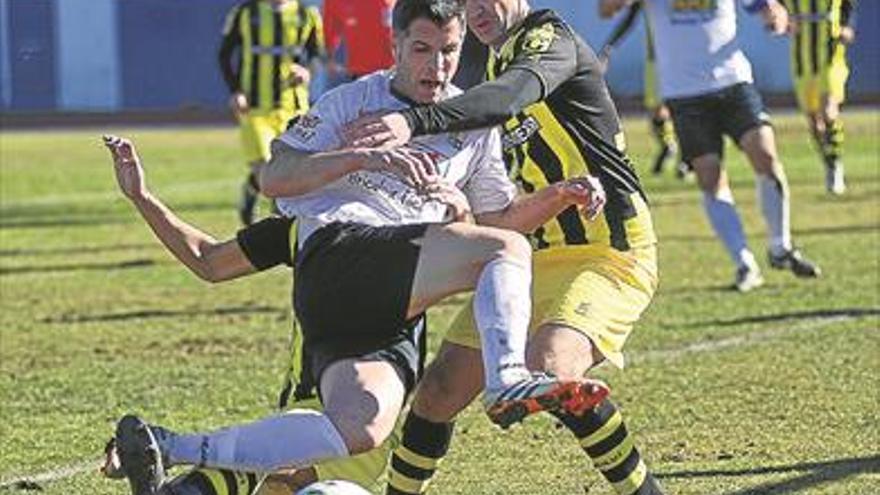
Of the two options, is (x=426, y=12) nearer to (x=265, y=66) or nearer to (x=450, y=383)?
(x=450, y=383)

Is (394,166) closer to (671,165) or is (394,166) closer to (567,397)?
(567,397)

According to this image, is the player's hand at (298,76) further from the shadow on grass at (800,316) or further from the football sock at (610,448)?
the football sock at (610,448)

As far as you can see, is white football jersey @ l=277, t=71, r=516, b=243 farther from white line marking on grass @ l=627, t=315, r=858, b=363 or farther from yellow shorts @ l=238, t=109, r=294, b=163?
yellow shorts @ l=238, t=109, r=294, b=163

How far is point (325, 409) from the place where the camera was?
663 cm

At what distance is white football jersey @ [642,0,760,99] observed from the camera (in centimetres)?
1466

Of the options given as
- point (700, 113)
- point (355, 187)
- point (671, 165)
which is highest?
point (355, 187)

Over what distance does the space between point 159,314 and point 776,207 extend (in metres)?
3.84

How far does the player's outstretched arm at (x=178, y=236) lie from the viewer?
24.0 feet

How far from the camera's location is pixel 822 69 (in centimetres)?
2239

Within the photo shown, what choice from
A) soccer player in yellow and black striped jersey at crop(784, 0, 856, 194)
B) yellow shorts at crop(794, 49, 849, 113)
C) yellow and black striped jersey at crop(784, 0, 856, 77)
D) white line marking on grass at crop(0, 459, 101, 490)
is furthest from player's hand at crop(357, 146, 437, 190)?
yellow shorts at crop(794, 49, 849, 113)

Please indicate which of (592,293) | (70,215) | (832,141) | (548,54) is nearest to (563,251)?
(592,293)

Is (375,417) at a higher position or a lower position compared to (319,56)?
higher

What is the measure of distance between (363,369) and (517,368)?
1.46 feet

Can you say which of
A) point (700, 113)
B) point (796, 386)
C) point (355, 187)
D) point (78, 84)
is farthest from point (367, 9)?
point (78, 84)
